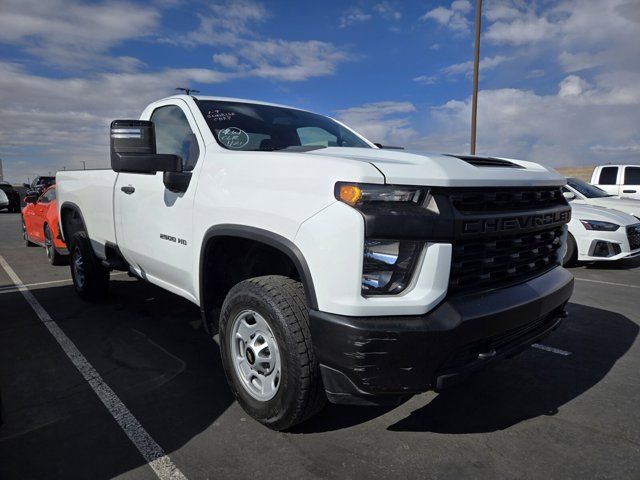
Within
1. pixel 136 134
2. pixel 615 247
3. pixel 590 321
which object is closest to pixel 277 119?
pixel 136 134

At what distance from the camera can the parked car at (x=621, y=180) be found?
488 inches

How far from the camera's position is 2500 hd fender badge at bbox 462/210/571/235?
2.20 m

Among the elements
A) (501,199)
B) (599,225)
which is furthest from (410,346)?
(599,225)

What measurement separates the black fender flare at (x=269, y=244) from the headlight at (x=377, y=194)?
1.22 feet

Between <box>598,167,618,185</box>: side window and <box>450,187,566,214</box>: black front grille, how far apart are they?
1183 centimetres

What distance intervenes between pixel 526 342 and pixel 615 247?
5994mm

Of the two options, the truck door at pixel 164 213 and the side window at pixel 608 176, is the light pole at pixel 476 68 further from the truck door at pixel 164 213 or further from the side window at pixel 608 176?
the truck door at pixel 164 213

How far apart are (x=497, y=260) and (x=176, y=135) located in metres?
2.57

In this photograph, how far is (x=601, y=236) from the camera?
24.3ft

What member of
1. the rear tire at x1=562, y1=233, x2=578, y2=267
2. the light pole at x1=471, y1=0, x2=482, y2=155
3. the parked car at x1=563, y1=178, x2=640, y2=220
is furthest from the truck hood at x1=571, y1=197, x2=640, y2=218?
the light pole at x1=471, y1=0, x2=482, y2=155

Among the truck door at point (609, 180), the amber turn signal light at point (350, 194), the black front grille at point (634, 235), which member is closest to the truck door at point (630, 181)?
the truck door at point (609, 180)

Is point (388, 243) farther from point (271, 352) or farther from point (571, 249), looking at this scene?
point (571, 249)

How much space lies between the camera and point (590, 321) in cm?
477

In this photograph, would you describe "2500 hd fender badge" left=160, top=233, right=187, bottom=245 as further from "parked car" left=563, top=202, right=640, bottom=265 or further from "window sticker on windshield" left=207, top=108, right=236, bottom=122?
"parked car" left=563, top=202, right=640, bottom=265
